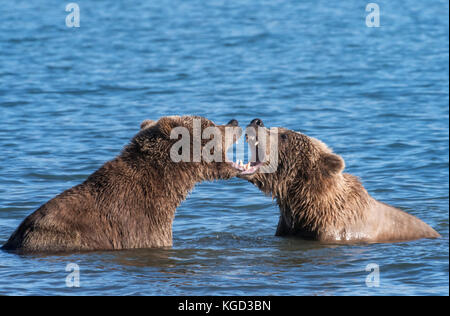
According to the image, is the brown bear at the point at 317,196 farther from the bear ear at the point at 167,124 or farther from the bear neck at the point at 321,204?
Answer: the bear ear at the point at 167,124

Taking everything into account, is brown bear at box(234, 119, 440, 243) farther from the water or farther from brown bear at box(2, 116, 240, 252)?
brown bear at box(2, 116, 240, 252)

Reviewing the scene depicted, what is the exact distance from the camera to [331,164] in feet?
33.1

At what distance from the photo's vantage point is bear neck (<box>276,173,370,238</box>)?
1010 centimetres

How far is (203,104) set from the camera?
18.3 meters

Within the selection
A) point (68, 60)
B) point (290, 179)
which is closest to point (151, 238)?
point (290, 179)

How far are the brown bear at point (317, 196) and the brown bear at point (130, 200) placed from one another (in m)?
0.73

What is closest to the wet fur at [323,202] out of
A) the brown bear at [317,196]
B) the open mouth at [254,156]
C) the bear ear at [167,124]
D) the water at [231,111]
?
the brown bear at [317,196]

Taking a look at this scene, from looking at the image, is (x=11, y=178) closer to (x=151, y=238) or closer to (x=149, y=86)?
(x=151, y=238)

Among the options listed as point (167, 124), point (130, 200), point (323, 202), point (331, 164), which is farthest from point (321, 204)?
point (130, 200)

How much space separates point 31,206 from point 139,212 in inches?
126

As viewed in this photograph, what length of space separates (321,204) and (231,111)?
779cm

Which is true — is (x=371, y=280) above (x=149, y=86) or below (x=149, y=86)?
below

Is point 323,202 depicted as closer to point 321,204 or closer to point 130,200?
point 321,204

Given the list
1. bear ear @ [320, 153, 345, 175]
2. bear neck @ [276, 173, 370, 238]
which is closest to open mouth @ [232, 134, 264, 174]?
bear neck @ [276, 173, 370, 238]
